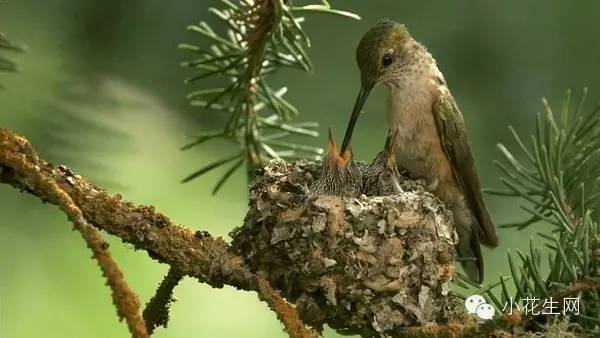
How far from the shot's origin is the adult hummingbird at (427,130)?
10.5 feet

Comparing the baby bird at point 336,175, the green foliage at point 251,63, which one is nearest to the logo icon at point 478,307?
the green foliage at point 251,63

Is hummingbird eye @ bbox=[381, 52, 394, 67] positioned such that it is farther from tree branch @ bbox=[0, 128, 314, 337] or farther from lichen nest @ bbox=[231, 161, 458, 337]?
tree branch @ bbox=[0, 128, 314, 337]

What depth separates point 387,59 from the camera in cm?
339

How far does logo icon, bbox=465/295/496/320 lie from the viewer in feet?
6.32

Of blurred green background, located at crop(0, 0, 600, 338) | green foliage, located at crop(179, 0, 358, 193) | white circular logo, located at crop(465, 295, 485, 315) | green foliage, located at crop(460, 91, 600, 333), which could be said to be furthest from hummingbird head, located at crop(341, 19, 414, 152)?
white circular logo, located at crop(465, 295, 485, 315)

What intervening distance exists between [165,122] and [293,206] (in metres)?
0.67

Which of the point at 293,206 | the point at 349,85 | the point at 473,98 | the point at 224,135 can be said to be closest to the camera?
the point at 293,206

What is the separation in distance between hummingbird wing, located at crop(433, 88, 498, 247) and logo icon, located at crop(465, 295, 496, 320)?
1184mm

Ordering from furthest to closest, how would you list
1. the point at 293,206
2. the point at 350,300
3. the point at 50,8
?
1. the point at 50,8
2. the point at 293,206
3. the point at 350,300

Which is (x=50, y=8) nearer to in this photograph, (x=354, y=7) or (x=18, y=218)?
(x=18, y=218)

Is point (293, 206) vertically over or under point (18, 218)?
under

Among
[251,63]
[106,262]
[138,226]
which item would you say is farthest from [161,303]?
[251,63]

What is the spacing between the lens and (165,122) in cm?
294

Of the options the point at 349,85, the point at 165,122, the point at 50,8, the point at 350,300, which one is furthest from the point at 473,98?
the point at 350,300
